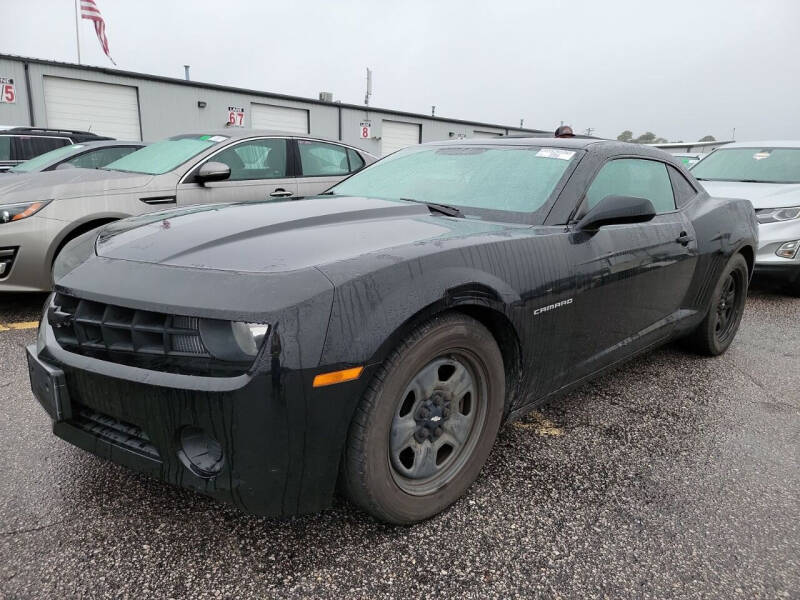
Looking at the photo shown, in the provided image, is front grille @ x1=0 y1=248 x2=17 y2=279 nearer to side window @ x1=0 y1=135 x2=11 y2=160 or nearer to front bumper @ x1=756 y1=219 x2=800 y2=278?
side window @ x1=0 y1=135 x2=11 y2=160

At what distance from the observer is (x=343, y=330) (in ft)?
5.13

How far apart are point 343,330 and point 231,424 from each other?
385 millimetres

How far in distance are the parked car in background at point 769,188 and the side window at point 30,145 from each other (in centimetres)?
920

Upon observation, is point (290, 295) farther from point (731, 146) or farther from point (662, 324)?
point (731, 146)

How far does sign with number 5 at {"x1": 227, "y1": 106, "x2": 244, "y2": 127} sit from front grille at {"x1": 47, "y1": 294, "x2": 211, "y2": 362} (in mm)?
19187

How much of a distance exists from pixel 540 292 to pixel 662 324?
4.42ft

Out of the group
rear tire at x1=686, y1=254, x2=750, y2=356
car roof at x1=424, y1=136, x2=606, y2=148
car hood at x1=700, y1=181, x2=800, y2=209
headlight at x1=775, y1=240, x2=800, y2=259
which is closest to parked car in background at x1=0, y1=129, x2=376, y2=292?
car roof at x1=424, y1=136, x2=606, y2=148

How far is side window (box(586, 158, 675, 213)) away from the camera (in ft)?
8.92

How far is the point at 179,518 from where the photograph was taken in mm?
1956

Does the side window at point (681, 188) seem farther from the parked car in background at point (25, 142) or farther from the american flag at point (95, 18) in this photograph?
the american flag at point (95, 18)

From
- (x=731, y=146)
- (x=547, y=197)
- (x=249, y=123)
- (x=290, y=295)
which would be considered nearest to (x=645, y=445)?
(x=547, y=197)

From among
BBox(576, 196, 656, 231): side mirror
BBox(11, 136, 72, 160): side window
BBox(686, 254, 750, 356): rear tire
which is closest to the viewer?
BBox(576, 196, 656, 231): side mirror

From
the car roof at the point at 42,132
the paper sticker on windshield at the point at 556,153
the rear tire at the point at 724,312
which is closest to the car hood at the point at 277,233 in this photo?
the paper sticker on windshield at the point at 556,153

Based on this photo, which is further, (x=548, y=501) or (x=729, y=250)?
(x=729, y=250)
